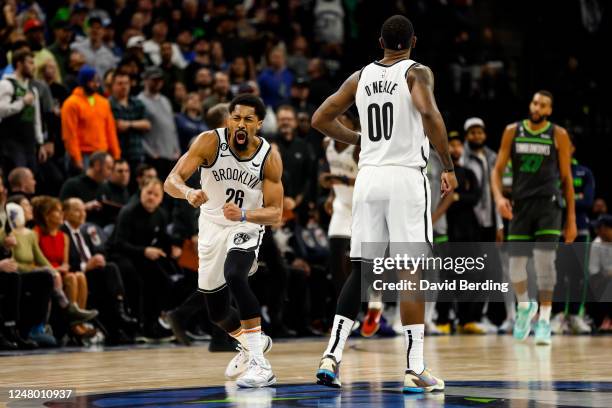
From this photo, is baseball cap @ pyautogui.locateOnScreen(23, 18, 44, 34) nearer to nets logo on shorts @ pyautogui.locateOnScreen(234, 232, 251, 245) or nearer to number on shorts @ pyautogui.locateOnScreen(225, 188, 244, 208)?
number on shorts @ pyautogui.locateOnScreen(225, 188, 244, 208)

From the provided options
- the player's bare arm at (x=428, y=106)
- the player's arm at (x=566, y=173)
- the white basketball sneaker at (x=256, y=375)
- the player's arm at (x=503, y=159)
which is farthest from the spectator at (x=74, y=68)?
the player's bare arm at (x=428, y=106)

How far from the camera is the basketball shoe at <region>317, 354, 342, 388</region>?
250 inches

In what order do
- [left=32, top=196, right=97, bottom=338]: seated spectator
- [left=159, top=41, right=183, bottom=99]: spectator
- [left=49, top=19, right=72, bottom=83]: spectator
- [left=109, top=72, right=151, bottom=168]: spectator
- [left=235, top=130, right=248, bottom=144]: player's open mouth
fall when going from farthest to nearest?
[left=159, top=41, right=183, bottom=99]: spectator → [left=49, top=19, right=72, bottom=83]: spectator → [left=109, top=72, right=151, bottom=168]: spectator → [left=32, top=196, right=97, bottom=338]: seated spectator → [left=235, top=130, right=248, bottom=144]: player's open mouth

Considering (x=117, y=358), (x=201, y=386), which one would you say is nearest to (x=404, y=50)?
(x=201, y=386)

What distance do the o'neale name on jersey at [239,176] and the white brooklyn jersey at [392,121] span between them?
3.10ft

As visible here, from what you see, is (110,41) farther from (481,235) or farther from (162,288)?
(481,235)

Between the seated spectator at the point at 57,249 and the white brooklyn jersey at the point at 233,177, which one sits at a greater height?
the white brooklyn jersey at the point at 233,177

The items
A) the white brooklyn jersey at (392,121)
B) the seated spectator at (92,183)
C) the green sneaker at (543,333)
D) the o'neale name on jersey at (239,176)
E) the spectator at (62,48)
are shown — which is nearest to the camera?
the white brooklyn jersey at (392,121)

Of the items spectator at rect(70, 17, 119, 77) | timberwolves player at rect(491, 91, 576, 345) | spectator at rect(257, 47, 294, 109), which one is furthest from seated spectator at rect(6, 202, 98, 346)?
spectator at rect(257, 47, 294, 109)

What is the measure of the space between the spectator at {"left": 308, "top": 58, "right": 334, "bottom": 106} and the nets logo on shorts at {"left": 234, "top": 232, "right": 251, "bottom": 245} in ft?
29.4

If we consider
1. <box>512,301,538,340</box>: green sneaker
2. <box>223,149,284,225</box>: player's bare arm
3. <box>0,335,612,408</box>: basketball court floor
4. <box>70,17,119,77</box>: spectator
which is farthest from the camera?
<box>70,17,119,77</box>: spectator

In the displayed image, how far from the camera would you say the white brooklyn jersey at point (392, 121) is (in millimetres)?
6457

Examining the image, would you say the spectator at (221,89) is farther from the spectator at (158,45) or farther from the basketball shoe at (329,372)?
the basketball shoe at (329,372)

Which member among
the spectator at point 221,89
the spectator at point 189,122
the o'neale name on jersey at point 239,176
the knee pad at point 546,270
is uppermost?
the spectator at point 221,89
